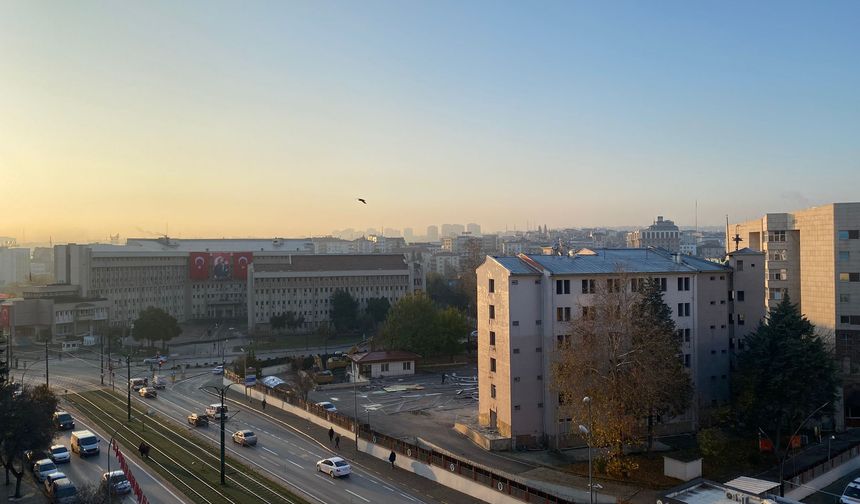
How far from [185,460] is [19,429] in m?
7.95

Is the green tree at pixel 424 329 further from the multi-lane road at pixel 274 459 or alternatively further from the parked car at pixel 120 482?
the parked car at pixel 120 482

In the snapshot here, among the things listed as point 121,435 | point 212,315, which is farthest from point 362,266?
point 121,435

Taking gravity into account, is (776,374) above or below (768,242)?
below

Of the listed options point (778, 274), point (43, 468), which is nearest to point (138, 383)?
point (43, 468)

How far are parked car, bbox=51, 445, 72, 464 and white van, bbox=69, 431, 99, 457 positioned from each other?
2.10 feet

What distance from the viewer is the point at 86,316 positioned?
99000 millimetres

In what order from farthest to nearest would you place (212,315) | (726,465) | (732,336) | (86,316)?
(212,315) → (86,316) → (732,336) → (726,465)

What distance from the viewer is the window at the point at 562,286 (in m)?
38.1

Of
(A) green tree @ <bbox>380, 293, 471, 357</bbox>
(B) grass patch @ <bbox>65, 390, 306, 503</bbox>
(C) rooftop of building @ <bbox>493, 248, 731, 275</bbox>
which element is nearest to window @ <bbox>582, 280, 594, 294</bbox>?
(C) rooftop of building @ <bbox>493, 248, 731, 275</bbox>

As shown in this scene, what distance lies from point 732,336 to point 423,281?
6925 centimetres

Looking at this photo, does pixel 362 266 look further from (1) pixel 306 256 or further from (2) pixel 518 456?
(2) pixel 518 456

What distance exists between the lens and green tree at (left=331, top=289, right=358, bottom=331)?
94438mm

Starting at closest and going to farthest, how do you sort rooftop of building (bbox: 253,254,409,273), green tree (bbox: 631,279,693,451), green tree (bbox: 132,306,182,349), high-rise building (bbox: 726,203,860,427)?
green tree (bbox: 631,279,693,451) < high-rise building (bbox: 726,203,860,427) < green tree (bbox: 132,306,182,349) < rooftop of building (bbox: 253,254,409,273)

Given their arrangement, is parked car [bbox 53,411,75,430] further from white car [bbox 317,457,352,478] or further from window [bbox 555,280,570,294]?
window [bbox 555,280,570,294]
